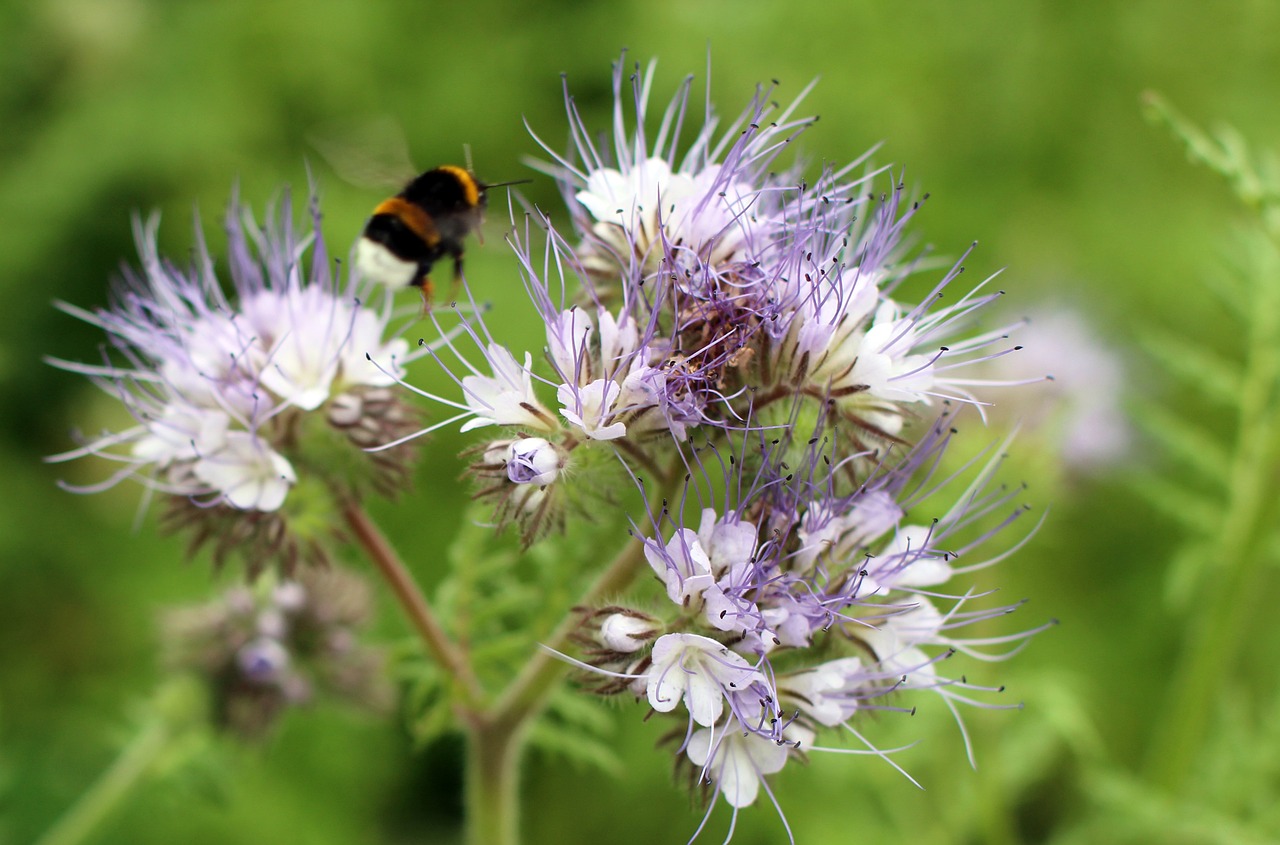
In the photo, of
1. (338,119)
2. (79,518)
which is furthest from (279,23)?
(79,518)

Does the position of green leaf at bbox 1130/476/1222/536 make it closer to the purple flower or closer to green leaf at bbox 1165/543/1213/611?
green leaf at bbox 1165/543/1213/611

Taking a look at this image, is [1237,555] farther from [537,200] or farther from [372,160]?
[537,200]

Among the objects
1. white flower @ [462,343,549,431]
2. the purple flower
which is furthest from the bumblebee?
white flower @ [462,343,549,431]

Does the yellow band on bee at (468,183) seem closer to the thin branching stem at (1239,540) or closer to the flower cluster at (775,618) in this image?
the flower cluster at (775,618)

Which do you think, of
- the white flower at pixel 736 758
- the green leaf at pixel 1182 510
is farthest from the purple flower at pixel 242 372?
the green leaf at pixel 1182 510

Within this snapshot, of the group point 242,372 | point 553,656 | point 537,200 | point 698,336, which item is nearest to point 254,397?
point 242,372

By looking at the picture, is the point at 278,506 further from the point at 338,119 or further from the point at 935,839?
the point at 338,119

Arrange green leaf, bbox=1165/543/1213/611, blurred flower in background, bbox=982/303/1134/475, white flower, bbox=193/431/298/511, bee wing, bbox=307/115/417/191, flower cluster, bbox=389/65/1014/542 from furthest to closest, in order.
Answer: blurred flower in background, bbox=982/303/1134/475
green leaf, bbox=1165/543/1213/611
bee wing, bbox=307/115/417/191
white flower, bbox=193/431/298/511
flower cluster, bbox=389/65/1014/542
